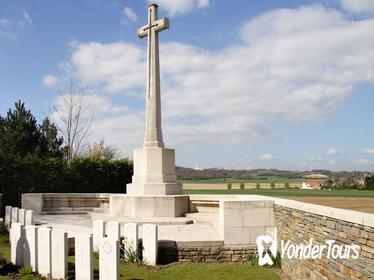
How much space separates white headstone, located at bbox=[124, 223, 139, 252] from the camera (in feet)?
23.1

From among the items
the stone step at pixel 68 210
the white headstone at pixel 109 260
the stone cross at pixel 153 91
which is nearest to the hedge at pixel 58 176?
the stone step at pixel 68 210

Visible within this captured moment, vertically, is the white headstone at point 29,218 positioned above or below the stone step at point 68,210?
above

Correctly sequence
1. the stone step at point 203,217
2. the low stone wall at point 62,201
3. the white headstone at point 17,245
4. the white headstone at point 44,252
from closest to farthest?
the white headstone at point 44,252 → the white headstone at point 17,245 → the stone step at point 203,217 → the low stone wall at point 62,201

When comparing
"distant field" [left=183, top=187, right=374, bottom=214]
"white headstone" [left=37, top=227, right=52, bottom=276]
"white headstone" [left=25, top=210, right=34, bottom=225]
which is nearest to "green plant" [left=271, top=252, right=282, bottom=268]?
"white headstone" [left=37, top=227, right=52, bottom=276]

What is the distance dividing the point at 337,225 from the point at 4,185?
43.2ft

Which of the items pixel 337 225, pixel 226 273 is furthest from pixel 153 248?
pixel 337 225

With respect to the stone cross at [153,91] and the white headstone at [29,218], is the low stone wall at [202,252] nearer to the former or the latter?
the white headstone at [29,218]

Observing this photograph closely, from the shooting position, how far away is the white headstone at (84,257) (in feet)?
18.2

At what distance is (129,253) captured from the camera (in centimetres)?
698

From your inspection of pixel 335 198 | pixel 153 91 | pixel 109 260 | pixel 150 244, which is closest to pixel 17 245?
pixel 150 244

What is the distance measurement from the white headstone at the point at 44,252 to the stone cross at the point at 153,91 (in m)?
5.93

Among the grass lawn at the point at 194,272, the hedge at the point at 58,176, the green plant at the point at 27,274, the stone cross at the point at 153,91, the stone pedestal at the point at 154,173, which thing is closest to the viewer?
the green plant at the point at 27,274

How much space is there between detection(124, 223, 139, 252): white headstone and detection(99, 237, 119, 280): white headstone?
162 cm

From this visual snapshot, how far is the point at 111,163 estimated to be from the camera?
1728 centimetres
